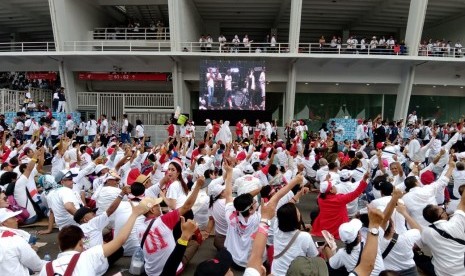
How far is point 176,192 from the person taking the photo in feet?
21.6

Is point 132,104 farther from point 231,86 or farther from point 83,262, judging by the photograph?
point 83,262

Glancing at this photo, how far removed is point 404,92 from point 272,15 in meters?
10.7

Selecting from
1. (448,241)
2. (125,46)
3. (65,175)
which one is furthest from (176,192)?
(125,46)

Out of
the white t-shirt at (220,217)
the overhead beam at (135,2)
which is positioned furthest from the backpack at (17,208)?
the overhead beam at (135,2)

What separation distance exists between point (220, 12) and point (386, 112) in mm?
14291

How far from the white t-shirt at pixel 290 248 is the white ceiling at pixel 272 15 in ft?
78.6

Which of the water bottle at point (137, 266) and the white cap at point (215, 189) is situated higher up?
the white cap at point (215, 189)

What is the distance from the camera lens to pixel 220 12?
2920cm

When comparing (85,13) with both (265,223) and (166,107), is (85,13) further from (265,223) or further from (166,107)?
(265,223)

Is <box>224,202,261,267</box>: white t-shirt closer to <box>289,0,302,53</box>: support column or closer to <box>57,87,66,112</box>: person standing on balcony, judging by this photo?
<box>289,0,302,53</box>: support column

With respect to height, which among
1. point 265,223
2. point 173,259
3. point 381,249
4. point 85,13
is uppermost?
point 85,13

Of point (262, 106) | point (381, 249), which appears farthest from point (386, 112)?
point (381, 249)

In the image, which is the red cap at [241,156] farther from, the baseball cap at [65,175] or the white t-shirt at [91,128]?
the white t-shirt at [91,128]

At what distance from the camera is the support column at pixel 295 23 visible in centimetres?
2369
